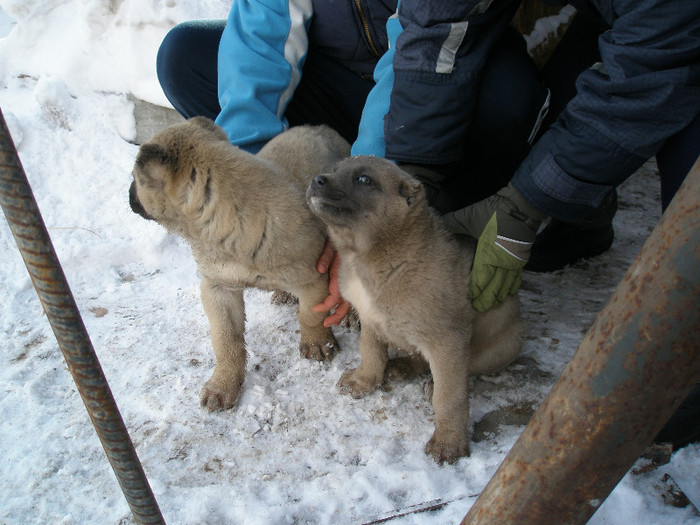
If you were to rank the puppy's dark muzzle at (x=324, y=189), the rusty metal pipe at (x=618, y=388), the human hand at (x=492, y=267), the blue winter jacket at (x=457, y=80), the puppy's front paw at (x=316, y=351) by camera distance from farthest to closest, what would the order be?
the puppy's front paw at (x=316, y=351) < the human hand at (x=492, y=267) < the puppy's dark muzzle at (x=324, y=189) < the blue winter jacket at (x=457, y=80) < the rusty metal pipe at (x=618, y=388)

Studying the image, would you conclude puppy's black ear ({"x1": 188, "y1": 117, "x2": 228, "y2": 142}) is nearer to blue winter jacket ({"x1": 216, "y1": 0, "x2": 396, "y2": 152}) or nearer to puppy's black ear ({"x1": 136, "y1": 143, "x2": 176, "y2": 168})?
puppy's black ear ({"x1": 136, "y1": 143, "x2": 176, "y2": 168})

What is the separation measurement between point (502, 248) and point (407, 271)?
50 cm

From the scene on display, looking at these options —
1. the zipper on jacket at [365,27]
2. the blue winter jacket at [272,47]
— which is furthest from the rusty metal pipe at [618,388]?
the zipper on jacket at [365,27]

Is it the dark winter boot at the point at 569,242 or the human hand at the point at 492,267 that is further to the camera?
the dark winter boot at the point at 569,242

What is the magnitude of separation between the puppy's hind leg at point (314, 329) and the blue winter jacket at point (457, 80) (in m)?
0.89

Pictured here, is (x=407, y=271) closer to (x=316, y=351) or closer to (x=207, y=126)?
(x=316, y=351)

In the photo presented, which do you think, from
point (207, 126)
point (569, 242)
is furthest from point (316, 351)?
point (569, 242)

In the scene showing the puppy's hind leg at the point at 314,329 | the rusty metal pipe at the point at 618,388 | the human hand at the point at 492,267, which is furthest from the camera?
the puppy's hind leg at the point at 314,329

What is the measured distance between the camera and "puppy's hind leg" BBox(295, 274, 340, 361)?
2.95 meters

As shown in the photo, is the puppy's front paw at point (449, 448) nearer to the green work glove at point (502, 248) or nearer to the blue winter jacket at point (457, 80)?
the green work glove at point (502, 248)

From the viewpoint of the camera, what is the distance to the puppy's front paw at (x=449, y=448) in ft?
8.34

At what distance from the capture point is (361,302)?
2.72 metres

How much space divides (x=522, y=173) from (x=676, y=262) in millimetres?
1654

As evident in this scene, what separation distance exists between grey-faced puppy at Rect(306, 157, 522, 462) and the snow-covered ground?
0.31m
